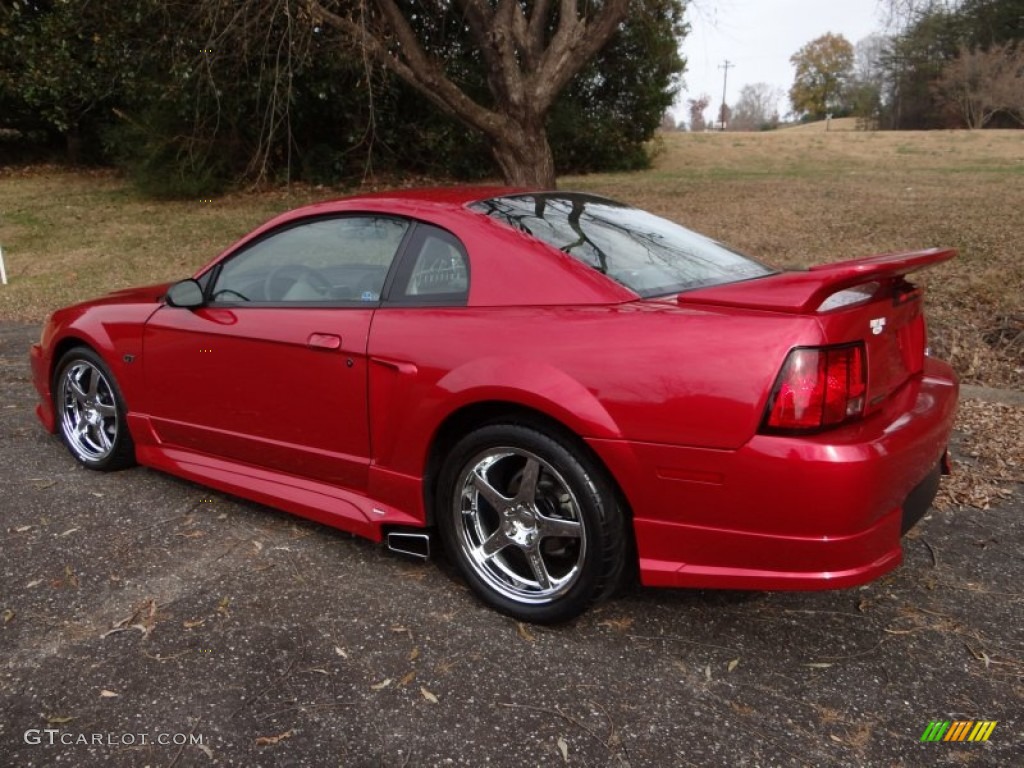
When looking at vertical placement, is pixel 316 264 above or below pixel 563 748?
above

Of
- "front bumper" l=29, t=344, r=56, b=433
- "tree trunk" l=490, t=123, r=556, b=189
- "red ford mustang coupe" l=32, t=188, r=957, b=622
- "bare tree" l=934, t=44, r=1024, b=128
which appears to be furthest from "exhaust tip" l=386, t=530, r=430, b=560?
"bare tree" l=934, t=44, r=1024, b=128

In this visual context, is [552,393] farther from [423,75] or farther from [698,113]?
[698,113]

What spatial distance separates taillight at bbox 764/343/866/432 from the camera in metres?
2.24

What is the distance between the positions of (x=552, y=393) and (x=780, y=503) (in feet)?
2.40

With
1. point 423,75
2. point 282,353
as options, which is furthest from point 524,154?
point 282,353

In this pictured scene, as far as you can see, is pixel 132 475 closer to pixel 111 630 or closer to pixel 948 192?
Result: pixel 111 630

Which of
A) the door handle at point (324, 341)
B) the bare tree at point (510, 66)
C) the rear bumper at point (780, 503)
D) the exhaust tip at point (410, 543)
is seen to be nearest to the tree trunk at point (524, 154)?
the bare tree at point (510, 66)

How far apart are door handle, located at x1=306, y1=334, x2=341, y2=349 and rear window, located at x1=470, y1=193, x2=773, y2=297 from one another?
71 cm

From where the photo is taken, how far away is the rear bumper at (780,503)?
7.29ft

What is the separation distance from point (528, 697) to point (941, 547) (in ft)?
6.31

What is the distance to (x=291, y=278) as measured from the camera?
11.4 ft

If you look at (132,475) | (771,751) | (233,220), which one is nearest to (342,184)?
(233,220)

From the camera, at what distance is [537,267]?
2744 mm

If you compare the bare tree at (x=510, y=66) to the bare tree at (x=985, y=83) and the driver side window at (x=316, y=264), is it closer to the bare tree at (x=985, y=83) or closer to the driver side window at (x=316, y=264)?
the driver side window at (x=316, y=264)
